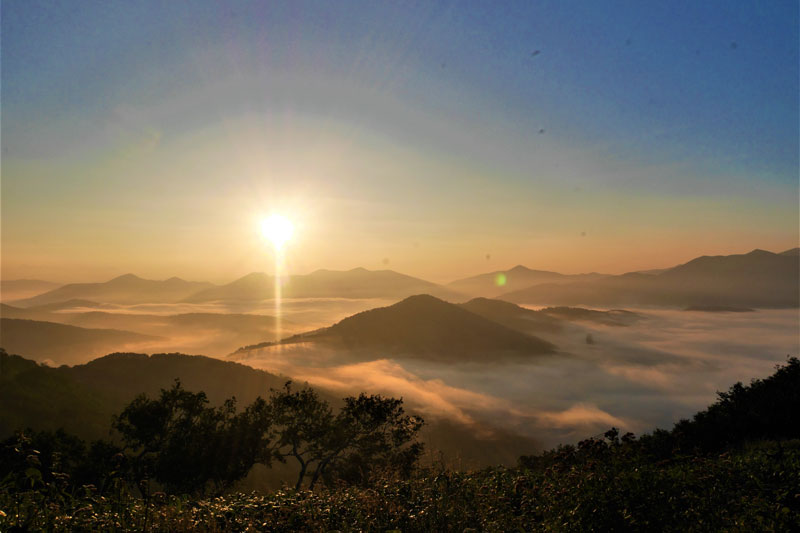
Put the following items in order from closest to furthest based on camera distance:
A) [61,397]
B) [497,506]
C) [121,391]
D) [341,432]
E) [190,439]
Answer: [497,506]
[341,432]
[190,439]
[61,397]
[121,391]

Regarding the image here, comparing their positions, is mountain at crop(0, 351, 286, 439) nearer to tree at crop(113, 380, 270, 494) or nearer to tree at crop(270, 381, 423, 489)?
tree at crop(113, 380, 270, 494)

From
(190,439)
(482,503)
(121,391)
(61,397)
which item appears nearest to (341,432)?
(190,439)

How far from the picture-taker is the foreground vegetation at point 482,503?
22.1ft

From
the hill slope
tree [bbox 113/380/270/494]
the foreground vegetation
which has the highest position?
the foreground vegetation

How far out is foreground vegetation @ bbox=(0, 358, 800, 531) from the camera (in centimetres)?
673

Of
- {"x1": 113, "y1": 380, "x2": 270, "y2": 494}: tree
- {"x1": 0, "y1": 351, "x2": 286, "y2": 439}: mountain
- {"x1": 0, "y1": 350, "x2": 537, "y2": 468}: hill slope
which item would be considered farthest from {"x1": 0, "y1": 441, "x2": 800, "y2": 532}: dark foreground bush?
{"x1": 0, "y1": 350, "x2": 537, "y2": 468}: hill slope

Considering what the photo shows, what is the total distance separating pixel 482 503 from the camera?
8.36 meters

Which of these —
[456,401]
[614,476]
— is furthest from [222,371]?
[614,476]

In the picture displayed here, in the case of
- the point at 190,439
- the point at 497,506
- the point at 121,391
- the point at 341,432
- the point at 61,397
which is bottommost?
the point at 121,391

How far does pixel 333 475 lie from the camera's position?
29109 mm

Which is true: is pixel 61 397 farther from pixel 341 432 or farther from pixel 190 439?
pixel 341 432

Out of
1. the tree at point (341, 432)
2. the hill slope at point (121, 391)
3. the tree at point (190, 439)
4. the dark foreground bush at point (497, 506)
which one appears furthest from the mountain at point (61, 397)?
the dark foreground bush at point (497, 506)

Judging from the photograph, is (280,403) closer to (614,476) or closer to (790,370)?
(614,476)

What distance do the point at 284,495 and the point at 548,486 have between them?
18.7ft
